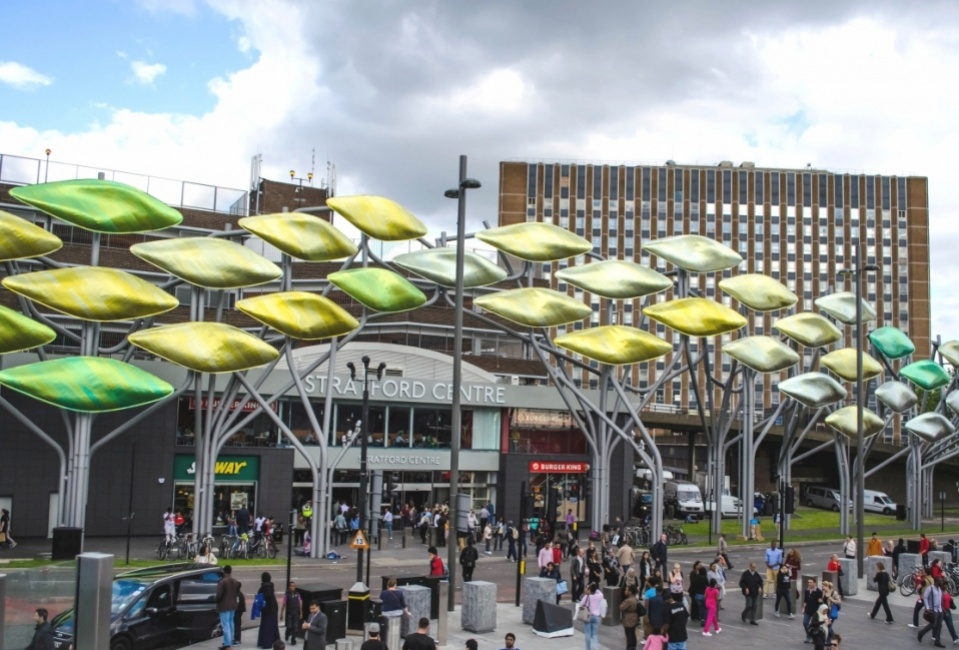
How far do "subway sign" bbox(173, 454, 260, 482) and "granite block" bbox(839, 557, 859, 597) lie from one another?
1042 inches

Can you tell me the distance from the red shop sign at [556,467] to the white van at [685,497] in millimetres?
7770

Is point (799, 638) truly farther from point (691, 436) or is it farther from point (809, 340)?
point (691, 436)

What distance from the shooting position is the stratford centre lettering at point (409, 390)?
48.0m

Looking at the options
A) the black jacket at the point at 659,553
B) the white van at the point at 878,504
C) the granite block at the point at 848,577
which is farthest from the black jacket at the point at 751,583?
the white van at the point at 878,504

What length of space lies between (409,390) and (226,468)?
33.8ft

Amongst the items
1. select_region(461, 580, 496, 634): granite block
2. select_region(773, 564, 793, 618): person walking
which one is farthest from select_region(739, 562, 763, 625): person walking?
select_region(461, 580, 496, 634): granite block

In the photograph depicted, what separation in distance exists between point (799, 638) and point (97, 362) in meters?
25.4

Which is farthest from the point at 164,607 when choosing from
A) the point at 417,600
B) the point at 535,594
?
the point at 535,594

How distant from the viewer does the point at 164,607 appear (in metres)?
19.1

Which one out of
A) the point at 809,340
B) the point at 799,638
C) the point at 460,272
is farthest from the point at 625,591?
the point at 809,340

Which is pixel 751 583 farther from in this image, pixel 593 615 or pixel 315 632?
pixel 315 632

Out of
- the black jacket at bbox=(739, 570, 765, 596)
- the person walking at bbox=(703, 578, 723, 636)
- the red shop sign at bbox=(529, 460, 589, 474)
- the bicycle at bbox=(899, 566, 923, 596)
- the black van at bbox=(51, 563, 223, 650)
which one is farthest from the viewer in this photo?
the red shop sign at bbox=(529, 460, 589, 474)

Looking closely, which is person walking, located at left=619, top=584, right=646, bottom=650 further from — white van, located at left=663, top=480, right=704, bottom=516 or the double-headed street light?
white van, located at left=663, top=480, right=704, bottom=516

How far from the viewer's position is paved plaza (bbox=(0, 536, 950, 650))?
2297cm
